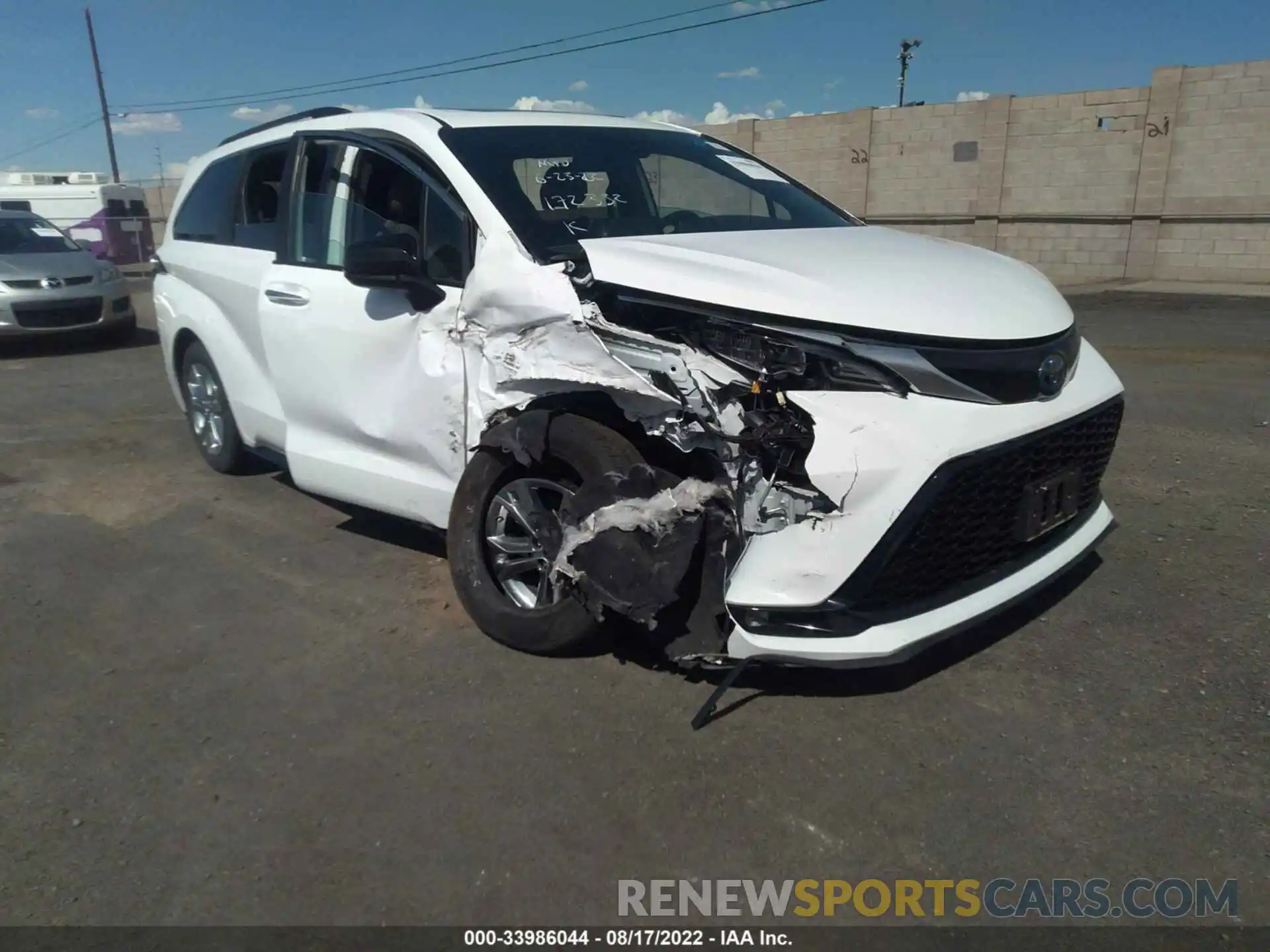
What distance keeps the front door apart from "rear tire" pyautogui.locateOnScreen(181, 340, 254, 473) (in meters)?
1.08

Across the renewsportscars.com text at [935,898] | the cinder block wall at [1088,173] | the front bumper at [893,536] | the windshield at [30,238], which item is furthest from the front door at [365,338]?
the cinder block wall at [1088,173]

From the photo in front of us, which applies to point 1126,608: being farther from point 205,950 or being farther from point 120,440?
point 120,440

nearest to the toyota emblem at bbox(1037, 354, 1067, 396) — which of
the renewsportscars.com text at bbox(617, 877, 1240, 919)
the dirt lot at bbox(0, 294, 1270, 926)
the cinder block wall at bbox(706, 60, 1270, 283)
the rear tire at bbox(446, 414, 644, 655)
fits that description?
the dirt lot at bbox(0, 294, 1270, 926)

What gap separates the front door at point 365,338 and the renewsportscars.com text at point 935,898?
1805mm

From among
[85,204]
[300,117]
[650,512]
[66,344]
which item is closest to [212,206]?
[300,117]

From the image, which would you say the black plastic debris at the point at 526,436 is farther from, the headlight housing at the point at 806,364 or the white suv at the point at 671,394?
the headlight housing at the point at 806,364

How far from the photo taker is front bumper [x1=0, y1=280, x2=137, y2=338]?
10570 millimetres

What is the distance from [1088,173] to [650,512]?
19.4 metres

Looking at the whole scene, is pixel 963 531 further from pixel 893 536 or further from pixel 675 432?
pixel 675 432

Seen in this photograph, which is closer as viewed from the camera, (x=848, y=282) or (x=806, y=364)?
(x=806, y=364)

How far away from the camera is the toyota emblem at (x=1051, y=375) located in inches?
116

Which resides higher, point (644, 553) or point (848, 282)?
point (848, 282)

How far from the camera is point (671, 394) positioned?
2.85 meters

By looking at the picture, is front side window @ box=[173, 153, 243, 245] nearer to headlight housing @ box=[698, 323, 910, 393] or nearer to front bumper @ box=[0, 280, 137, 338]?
headlight housing @ box=[698, 323, 910, 393]
